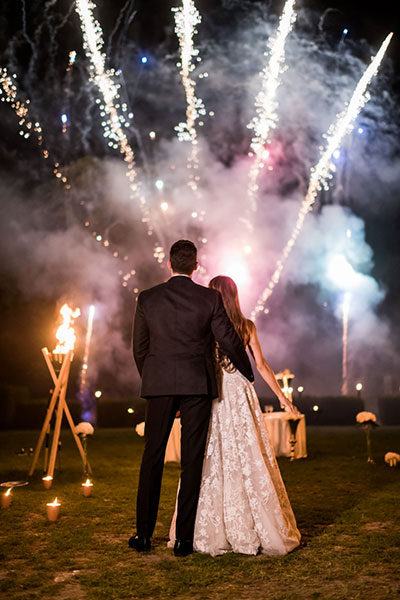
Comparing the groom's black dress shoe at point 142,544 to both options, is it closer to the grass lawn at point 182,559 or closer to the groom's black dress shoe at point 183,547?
the grass lawn at point 182,559

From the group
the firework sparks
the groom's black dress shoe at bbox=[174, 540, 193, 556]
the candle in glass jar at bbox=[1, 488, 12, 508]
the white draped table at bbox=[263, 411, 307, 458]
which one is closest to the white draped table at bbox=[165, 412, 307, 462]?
the white draped table at bbox=[263, 411, 307, 458]

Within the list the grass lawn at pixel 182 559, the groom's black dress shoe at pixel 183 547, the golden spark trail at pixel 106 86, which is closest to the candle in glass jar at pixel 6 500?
the grass lawn at pixel 182 559

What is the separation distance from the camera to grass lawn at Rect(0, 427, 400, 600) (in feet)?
10.9

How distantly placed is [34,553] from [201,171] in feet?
73.2

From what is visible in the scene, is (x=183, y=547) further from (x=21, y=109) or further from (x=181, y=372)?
(x=21, y=109)

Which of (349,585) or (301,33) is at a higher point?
(301,33)

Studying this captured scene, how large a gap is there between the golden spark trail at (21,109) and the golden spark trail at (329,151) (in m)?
8.88

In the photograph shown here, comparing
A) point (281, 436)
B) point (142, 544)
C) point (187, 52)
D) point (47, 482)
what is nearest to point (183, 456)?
point (142, 544)

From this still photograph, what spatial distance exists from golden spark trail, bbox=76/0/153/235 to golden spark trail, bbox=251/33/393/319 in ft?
20.3

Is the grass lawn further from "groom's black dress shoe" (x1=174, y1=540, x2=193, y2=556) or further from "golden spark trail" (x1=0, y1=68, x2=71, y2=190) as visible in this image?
"golden spark trail" (x1=0, y1=68, x2=71, y2=190)

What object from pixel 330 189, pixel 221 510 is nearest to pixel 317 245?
pixel 330 189

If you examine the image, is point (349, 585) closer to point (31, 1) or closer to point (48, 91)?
point (31, 1)

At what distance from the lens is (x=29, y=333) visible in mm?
25453

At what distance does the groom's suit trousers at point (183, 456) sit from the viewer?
157 inches
